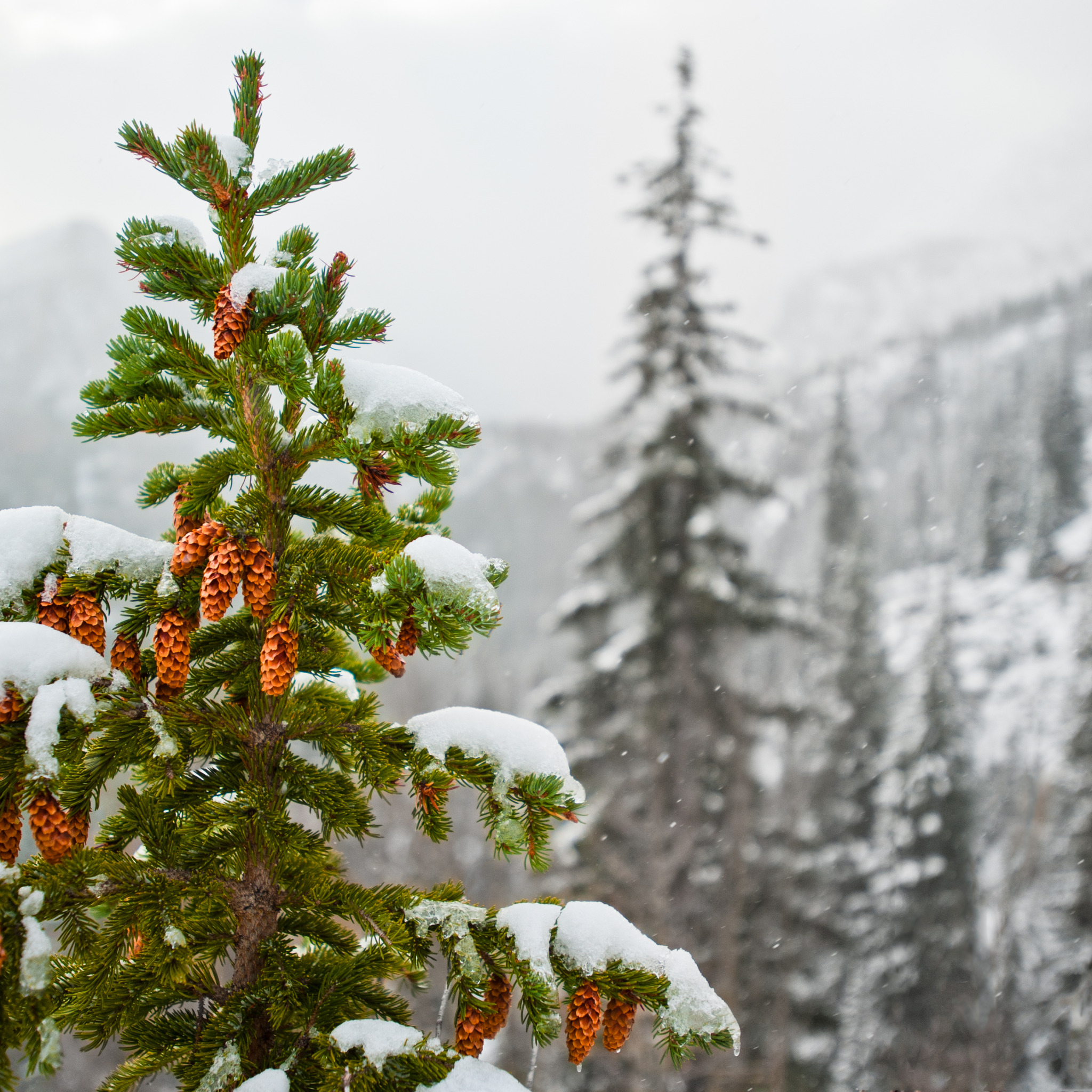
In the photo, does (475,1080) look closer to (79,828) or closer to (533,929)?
(533,929)

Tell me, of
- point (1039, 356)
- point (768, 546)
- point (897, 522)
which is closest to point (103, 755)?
point (897, 522)

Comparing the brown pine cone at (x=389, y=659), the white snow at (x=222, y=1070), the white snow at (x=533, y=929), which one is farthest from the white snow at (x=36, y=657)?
the white snow at (x=533, y=929)

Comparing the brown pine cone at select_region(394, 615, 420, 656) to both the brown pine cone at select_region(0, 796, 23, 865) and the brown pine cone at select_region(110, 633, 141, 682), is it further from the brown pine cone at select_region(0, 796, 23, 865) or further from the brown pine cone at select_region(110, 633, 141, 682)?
the brown pine cone at select_region(0, 796, 23, 865)

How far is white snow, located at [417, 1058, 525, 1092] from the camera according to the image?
1.57m

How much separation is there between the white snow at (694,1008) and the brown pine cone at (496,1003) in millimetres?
433

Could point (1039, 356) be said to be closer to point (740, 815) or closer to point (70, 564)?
point (740, 815)

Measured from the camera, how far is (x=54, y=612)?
1.83m

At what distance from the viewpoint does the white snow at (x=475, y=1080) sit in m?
1.57

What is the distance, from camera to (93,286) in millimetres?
142750

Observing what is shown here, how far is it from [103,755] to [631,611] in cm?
1093

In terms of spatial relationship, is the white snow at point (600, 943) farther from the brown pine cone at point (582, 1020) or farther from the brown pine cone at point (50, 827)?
the brown pine cone at point (50, 827)

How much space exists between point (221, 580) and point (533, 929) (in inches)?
A: 45.3

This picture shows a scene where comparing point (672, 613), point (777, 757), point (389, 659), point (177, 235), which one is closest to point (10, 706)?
point (389, 659)

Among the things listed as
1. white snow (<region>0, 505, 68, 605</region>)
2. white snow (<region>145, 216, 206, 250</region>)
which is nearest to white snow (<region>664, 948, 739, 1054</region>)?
white snow (<region>0, 505, 68, 605</region>)
